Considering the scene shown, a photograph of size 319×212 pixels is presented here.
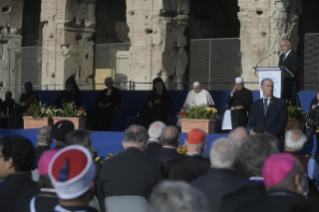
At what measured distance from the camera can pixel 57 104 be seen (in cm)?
1317

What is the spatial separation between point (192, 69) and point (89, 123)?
498cm

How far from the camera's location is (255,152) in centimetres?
352

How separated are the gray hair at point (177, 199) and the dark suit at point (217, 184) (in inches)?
63.2

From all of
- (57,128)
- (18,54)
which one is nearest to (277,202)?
(57,128)

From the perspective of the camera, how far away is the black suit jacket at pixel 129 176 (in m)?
4.41

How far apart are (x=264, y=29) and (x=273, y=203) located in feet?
39.1

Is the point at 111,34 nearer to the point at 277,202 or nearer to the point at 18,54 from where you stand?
the point at 18,54

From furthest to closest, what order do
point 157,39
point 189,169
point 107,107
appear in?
point 157,39 < point 107,107 < point 189,169

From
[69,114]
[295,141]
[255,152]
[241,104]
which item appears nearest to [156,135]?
[295,141]

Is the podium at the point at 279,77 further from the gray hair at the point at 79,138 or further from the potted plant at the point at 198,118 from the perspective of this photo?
the gray hair at the point at 79,138

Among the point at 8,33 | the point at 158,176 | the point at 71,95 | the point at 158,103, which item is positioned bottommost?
the point at 158,176

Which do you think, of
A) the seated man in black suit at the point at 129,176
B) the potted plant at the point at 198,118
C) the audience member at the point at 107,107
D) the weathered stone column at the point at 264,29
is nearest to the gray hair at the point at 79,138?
the seated man in black suit at the point at 129,176

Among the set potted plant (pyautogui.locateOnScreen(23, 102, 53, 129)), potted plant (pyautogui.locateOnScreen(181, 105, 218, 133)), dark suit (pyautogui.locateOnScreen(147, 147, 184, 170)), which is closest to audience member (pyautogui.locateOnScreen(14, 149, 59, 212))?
dark suit (pyautogui.locateOnScreen(147, 147, 184, 170))

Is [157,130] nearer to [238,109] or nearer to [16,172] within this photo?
[16,172]
